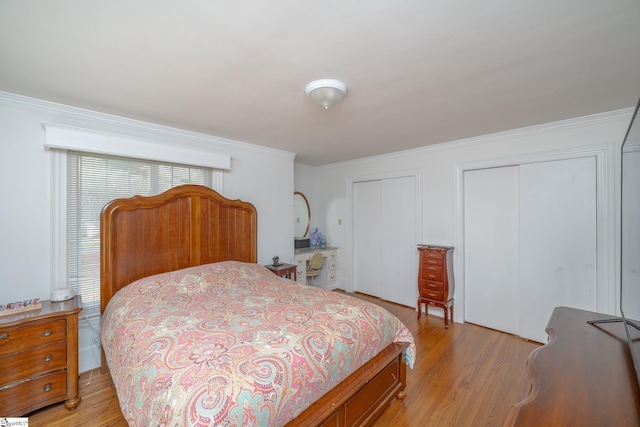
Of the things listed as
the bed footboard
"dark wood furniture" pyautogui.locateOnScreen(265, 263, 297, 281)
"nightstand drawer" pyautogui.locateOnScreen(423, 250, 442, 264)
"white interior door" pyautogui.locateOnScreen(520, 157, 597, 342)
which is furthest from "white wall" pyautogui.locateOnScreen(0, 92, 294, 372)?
"white interior door" pyautogui.locateOnScreen(520, 157, 597, 342)

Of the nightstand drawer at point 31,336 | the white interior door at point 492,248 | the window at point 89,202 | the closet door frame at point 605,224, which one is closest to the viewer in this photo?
the nightstand drawer at point 31,336

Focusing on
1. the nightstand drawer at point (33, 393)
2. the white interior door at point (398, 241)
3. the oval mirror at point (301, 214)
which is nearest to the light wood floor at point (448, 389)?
the nightstand drawer at point (33, 393)

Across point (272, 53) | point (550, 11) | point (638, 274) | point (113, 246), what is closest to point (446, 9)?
point (550, 11)

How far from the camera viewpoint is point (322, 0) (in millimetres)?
1173

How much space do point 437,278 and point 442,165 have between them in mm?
1488

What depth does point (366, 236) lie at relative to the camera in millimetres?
4613

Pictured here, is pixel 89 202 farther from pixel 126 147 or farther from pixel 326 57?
pixel 326 57

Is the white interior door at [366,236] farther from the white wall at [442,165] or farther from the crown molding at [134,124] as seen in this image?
the crown molding at [134,124]

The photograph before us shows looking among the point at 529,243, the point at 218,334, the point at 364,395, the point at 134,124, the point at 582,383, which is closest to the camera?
the point at 582,383

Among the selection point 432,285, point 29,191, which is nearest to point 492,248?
point 432,285

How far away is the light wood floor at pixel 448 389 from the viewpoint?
1.86m

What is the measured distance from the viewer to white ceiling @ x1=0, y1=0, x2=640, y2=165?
1242 millimetres

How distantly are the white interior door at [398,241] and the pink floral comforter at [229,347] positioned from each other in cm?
199

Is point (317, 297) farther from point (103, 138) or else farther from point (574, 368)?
point (103, 138)
